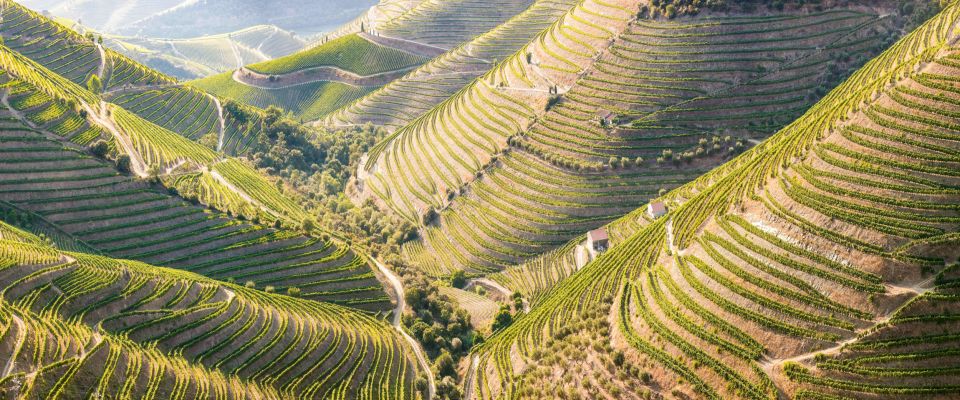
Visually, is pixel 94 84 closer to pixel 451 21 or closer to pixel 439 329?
pixel 439 329

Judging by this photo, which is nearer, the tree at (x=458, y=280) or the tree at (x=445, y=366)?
the tree at (x=445, y=366)

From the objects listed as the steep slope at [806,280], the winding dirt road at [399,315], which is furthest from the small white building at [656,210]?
the winding dirt road at [399,315]

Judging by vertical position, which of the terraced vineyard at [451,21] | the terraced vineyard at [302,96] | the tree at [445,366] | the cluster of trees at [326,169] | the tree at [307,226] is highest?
the terraced vineyard at [451,21]

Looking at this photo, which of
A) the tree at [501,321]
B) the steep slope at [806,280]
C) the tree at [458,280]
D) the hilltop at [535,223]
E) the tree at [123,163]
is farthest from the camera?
the tree at [458,280]

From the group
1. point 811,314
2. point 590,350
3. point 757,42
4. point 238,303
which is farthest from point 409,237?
point 811,314

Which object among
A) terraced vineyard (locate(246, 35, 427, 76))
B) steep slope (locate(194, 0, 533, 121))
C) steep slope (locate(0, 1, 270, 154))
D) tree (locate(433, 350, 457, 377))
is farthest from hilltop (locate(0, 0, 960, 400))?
terraced vineyard (locate(246, 35, 427, 76))

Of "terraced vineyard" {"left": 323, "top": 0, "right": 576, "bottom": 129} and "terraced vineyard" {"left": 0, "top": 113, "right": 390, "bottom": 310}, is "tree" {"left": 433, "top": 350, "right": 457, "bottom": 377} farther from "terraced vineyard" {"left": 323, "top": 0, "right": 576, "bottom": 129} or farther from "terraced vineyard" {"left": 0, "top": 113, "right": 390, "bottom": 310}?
"terraced vineyard" {"left": 323, "top": 0, "right": 576, "bottom": 129}

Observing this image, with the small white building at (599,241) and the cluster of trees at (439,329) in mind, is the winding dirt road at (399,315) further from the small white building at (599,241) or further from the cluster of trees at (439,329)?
the small white building at (599,241)
